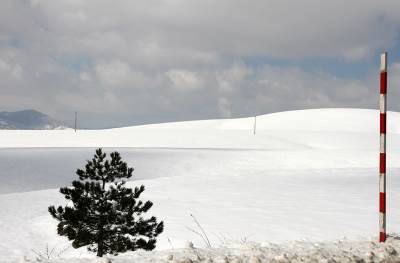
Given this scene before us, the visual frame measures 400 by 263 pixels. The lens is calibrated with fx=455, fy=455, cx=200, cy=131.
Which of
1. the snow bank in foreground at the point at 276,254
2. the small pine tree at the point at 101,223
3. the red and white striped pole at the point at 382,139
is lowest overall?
the small pine tree at the point at 101,223

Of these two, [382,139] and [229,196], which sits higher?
[382,139]

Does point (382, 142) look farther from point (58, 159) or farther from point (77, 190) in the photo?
point (58, 159)

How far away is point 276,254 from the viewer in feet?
17.5

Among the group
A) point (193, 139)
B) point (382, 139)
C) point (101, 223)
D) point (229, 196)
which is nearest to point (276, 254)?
point (382, 139)

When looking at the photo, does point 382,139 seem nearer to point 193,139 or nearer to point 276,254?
point 276,254

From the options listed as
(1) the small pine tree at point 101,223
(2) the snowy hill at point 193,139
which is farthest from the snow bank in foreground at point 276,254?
(2) the snowy hill at point 193,139

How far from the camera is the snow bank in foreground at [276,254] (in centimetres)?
500

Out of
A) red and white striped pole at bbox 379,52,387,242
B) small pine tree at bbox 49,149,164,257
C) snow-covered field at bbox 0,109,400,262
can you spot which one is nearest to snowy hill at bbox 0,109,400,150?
snow-covered field at bbox 0,109,400,262

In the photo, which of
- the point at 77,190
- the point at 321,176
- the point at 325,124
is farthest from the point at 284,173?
the point at 325,124

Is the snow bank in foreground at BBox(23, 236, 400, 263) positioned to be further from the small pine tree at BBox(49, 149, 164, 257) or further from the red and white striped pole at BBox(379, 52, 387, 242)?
the small pine tree at BBox(49, 149, 164, 257)

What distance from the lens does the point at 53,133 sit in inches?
2758

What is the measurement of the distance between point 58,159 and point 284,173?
60.9 feet

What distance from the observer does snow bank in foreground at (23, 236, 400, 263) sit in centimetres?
500

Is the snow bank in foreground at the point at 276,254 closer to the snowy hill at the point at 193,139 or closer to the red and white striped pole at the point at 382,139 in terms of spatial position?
the red and white striped pole at the point at 382,139
